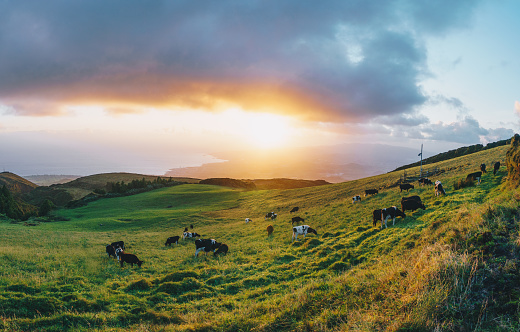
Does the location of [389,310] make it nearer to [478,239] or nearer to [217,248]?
[478,239]

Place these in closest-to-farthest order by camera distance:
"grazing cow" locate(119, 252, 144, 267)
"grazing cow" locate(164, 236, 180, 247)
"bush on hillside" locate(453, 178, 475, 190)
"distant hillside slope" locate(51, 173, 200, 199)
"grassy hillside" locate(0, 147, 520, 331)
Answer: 1. "grassy hillside" locate(0, 147, 520, 331)
2. "grazing cow" locate(119, 252, 144, 267)
3. "bush on hillside" locate(453, 178, 475, 190)
4. "grazing cow" locate(164, 236, 180, 247)
5. "distant hillside slope" locate(51, 173, 200, 199)

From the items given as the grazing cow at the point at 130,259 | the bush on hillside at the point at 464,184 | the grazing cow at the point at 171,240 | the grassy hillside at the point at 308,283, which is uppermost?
the bush on hillside at the point at 464,184

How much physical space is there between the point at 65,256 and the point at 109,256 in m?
2.94

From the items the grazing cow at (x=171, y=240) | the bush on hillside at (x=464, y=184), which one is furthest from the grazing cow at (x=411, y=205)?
the grazing cow at (x=171, y=240)

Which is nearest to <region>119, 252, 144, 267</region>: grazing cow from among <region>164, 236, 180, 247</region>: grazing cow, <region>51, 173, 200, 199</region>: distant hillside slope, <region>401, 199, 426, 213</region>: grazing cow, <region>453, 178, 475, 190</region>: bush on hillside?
<region>164, 236, 180, 247</region>: grazing cow

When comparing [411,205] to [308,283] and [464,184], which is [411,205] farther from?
[308,283]

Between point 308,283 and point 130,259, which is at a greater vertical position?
point 308,283

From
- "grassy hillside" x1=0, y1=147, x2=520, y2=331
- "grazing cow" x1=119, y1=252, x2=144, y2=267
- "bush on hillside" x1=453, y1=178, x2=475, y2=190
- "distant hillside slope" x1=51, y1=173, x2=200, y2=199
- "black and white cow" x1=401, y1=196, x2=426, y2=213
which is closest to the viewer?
"grassy hillside" x1=0, y1=147, x2=520, y2=331

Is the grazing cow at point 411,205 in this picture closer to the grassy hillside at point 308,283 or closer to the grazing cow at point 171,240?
the grassy hillside at point 308,283

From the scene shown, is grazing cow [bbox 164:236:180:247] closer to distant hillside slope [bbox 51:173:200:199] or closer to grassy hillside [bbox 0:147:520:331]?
grassy hillside [bbox 0:147:520:331]

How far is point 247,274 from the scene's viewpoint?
14078mm

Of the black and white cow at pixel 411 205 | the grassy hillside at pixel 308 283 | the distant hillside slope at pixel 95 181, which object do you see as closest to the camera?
the grassy hillside at pixel 308 283

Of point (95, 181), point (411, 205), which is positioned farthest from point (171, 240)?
point (95, 181)

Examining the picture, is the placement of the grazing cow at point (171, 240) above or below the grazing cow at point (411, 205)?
below
